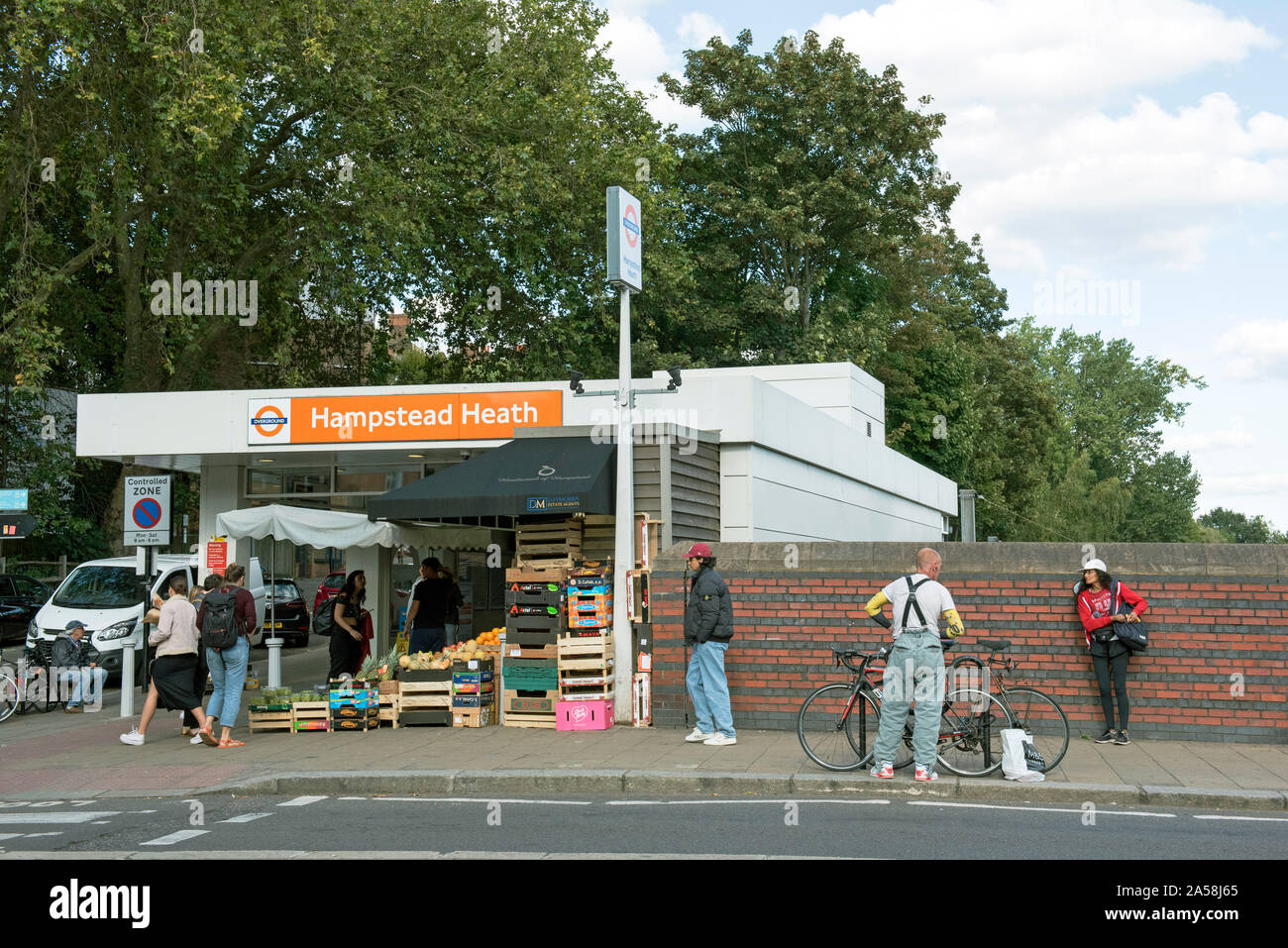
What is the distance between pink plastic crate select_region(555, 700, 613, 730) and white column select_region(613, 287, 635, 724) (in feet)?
0.91

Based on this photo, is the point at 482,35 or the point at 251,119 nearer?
the point at 251,119

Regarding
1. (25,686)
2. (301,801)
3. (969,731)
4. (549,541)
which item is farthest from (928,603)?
(25,686)

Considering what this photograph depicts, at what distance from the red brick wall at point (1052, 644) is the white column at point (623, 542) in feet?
1.28

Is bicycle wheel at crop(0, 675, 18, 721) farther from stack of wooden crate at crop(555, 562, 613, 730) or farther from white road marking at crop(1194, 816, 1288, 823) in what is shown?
white road marking at crop(1194, 816, 1288, 823)

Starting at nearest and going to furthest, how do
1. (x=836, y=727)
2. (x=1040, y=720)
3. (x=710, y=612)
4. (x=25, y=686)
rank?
(x=1040, y=720) → (x=836, y=727) → (x=710, y=612) → (x=25, y=686)

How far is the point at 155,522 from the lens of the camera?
16578 mm

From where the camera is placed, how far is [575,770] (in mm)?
10391

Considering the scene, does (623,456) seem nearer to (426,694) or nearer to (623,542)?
(623,542)

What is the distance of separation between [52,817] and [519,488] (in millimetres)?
6136

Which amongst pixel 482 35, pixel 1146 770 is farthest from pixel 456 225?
pixel 1146 770

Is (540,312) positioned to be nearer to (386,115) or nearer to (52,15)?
(386,115)

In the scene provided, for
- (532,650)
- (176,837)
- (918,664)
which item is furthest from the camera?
(532,650)

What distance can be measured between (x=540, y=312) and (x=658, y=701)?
1990cm

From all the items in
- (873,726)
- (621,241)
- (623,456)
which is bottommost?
(873,726)
